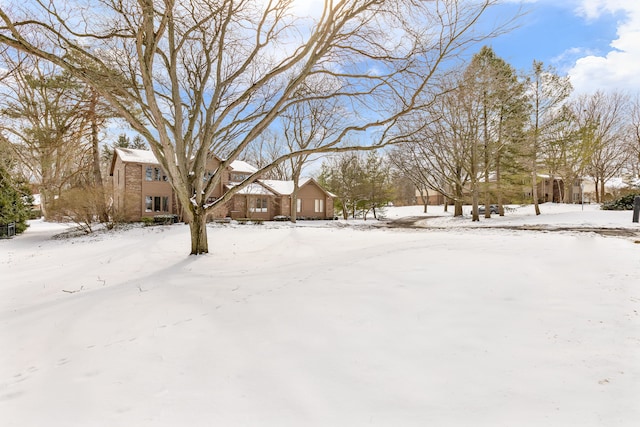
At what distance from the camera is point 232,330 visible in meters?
3.56

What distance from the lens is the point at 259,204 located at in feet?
98.0

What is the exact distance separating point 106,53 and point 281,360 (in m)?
11.1

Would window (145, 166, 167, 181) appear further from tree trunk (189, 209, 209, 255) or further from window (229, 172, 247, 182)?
tree trunk (189, 209, 209, 255)

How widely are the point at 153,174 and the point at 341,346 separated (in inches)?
1017

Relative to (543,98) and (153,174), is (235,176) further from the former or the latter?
(543,98)

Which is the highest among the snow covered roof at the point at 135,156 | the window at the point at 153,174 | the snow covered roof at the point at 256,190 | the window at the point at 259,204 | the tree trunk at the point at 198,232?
the snow covered roof at the point at 135,156

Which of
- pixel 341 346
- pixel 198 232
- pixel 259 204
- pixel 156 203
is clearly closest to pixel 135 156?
pixel 156 203

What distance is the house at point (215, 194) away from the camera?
23.4m

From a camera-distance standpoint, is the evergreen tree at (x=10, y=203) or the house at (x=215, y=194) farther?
the house at (x=215, y=194)

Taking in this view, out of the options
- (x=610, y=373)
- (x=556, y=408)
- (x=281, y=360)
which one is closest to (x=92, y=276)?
(x=281, y=360)

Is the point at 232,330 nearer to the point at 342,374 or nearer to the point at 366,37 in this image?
the point at 342,374

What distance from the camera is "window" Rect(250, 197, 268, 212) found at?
1156 inches

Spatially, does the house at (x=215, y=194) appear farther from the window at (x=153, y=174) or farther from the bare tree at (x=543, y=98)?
the bare tree at (x=543, y=98)

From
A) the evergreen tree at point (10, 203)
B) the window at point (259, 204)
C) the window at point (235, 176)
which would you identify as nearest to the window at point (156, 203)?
the window at point (235, 176)
